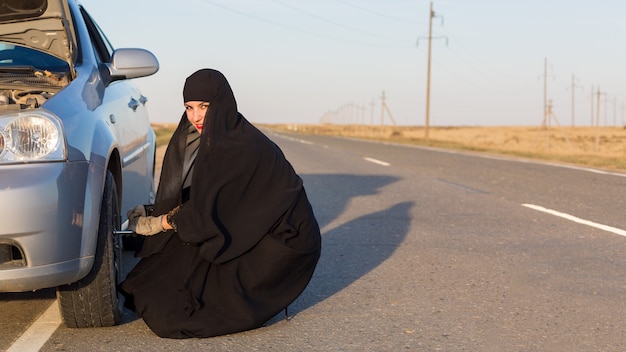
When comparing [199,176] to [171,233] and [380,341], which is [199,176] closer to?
[171,233]

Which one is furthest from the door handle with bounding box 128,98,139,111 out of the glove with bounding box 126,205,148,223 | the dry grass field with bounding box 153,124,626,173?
the dry grass field with bounding box 153,124,626,173

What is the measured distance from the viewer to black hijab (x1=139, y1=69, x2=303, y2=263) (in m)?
4.38

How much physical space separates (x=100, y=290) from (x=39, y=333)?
0.38m

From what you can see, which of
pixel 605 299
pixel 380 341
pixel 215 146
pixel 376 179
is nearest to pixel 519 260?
pixel 605 299

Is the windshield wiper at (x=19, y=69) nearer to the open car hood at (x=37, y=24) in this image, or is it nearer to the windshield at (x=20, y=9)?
the open car hood at (x=37, y=24)

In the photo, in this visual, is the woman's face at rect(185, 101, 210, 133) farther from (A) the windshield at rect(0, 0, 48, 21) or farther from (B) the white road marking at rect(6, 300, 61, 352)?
(A) the windshield at rect(0, 0, 48, 21)

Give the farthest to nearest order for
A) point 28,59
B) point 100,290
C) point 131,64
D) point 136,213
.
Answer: point 28,59
point 131,64
point 136,213
point 100,290

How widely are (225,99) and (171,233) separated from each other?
72 cm

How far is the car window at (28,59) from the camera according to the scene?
17.7ft

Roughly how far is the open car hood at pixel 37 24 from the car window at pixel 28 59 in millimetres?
33

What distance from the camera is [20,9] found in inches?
221

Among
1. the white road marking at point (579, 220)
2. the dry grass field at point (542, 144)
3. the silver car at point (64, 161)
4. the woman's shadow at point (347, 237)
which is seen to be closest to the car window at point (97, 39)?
the silver car at point (64, 161)

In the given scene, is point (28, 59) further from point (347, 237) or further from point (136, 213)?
point (347, 237)

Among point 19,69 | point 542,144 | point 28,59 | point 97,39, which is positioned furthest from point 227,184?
point 542,144
